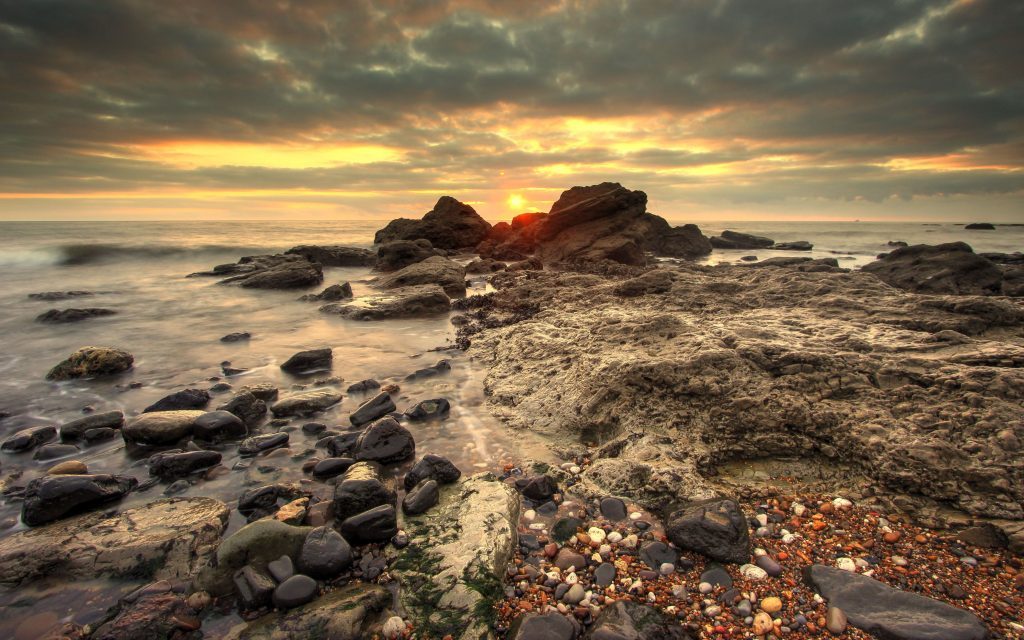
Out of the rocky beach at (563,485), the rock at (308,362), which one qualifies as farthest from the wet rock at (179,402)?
the rock at (308,362)

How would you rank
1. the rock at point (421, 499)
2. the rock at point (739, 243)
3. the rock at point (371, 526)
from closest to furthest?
1. the rock at point (371, 526)
2. the rock at point (421, 499)
3. the rock at point (739, 243)

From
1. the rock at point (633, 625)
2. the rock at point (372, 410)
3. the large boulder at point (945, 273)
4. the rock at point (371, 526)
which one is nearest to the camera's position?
the rock at point (633, 625)

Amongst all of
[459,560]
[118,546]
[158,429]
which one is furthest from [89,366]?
[459,560]

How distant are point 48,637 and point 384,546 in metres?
2.12

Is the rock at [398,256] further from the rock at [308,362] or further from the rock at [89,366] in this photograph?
the rock at [89,366]

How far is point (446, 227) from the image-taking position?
129 ft

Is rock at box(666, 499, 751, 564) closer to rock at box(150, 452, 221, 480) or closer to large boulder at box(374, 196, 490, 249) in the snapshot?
rock at box(150, 452, 221, 480)

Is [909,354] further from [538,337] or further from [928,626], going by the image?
[538,337]

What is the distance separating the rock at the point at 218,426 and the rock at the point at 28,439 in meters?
2.00

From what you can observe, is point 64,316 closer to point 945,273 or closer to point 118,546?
point 118,546

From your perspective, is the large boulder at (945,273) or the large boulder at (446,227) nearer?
the large boulder at (945,273)

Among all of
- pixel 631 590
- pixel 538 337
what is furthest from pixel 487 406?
pixel 631 590

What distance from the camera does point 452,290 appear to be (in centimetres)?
1767

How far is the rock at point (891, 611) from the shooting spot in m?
2.66
